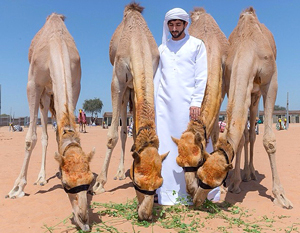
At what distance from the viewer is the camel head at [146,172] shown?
340 centimetres

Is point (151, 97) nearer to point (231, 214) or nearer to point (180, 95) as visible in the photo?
point (180, 95)

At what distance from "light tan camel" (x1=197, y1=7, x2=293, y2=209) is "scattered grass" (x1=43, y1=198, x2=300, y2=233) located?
0.36 metres

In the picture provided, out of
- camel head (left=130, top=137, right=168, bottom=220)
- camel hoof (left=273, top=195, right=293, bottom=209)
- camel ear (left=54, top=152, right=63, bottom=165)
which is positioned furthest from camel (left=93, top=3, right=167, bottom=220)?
camel hoof (left=273, top=195, right=293, bottom=209)

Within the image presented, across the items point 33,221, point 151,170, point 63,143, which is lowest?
point 33,221

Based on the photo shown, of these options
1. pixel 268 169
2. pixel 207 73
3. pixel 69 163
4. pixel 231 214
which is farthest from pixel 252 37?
pixel 268 169

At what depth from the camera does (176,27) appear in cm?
484

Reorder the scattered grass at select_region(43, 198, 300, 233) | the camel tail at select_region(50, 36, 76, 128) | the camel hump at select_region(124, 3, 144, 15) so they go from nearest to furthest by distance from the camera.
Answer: the scattered grass at select_region(43, 198, 300, 233), the camel tail at select_region(50, 36, 76, 128), the camel hump at select_region(124, 3, 144, 15)

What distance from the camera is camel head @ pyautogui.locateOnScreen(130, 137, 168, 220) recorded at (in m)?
3.40


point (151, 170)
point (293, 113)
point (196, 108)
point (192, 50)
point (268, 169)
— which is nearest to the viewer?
point (151, 170)

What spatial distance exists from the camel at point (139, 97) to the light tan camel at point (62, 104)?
61cm

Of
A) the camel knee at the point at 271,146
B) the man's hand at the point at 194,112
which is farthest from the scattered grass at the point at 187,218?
the man's hand at the point at 194,112

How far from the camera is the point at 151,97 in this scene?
14.0 ft

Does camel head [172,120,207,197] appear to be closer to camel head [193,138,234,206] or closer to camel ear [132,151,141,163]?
camel head [193,138,234,206]

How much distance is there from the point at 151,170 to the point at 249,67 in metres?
2.36
